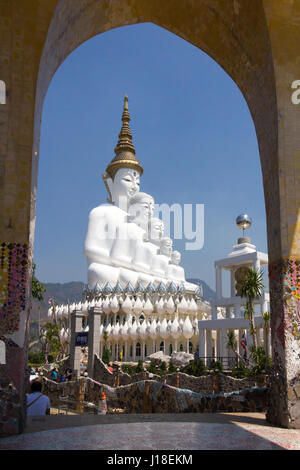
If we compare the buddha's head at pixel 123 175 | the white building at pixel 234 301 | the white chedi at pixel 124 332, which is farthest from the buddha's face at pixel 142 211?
the white building at pixel 234 301

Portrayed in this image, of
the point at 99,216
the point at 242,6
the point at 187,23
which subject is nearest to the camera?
the point at 242,6

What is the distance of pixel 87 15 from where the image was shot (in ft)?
26.9

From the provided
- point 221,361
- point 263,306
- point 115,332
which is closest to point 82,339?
point 221,361

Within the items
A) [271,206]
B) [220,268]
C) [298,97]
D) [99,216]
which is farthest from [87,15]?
[99,216]

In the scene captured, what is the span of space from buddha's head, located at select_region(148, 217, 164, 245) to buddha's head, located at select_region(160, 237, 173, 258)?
19.3 inches

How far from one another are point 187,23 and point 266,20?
2.08 m

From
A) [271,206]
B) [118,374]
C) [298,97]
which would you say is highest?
[298,97]

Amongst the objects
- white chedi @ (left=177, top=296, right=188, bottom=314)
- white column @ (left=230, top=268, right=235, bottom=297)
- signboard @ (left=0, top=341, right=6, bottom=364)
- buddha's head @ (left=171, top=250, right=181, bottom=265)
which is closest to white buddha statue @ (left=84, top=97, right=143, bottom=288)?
buddha's head @ (left=171, top=250, right=181, bottom=265)

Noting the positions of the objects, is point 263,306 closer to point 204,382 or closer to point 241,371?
point 241,371

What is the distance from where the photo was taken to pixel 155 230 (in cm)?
4125

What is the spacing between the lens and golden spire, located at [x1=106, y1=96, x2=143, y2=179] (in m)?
43.0

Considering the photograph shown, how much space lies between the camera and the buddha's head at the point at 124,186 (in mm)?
42438

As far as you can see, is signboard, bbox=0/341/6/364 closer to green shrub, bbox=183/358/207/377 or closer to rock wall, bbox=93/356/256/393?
rock wall, bbox=93/356/256/393
